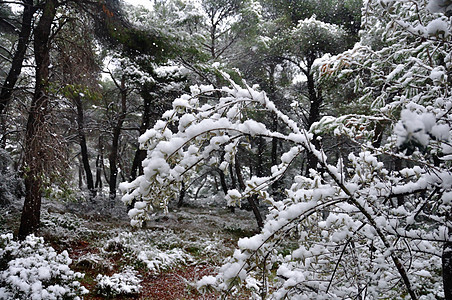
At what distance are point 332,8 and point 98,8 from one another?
8.17 metres

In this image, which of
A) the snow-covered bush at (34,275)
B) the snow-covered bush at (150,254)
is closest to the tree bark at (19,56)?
the snow-covered bush at (34,275)

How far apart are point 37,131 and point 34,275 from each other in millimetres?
2645

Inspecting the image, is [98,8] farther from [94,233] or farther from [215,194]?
[215,194]

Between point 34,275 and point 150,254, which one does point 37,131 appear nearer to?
point 34,275

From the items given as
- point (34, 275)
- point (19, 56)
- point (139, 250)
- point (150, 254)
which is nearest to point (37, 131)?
point (19, 56)

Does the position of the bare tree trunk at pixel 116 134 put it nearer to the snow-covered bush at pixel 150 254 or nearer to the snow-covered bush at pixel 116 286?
the snow-covered bush at pixel 150 254

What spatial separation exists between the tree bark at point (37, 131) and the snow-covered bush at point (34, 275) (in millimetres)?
1288

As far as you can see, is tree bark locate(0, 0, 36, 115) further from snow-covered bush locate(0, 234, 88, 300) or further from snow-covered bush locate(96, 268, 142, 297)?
snow-covered bush locate(96, 268, 142, 297)

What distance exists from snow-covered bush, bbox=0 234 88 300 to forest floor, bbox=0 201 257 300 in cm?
94

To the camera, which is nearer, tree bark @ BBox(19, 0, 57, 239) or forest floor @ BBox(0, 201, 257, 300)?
tree bark @ BBox(19, 0, 57, 239)

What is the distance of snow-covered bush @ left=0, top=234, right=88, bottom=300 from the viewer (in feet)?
10.8

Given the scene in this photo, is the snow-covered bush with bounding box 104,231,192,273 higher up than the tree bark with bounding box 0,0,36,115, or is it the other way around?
the tree bark with bounding box 0,0,36,115

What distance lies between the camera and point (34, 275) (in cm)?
351

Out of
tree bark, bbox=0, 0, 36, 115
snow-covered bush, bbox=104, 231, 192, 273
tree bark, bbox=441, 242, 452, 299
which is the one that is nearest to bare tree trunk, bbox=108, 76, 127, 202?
tree bark, bbox=0, 0, 36, 115
